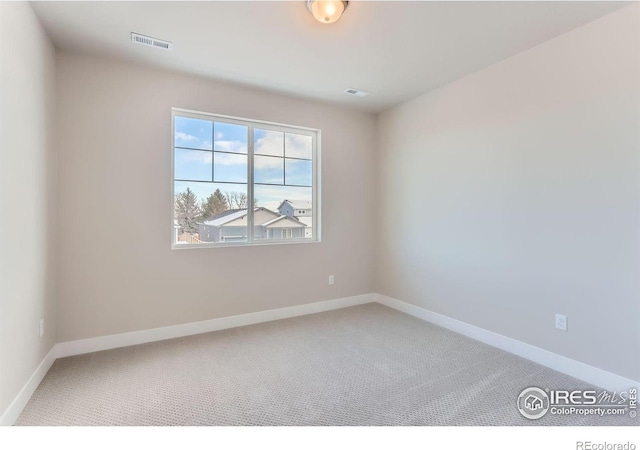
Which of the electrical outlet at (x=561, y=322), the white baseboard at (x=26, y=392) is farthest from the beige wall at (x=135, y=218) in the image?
the electrical outlet at (x=561, y=322)

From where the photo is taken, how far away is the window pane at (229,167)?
3.40 meters

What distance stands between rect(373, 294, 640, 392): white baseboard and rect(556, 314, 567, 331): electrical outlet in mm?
218

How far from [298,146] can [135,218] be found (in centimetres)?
200

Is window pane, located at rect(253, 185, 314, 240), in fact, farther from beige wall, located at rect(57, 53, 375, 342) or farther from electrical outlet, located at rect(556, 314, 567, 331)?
electrical outlet, located at rect(556, 314, 567, 331)

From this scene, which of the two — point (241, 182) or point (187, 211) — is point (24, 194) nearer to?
point (187, 211)

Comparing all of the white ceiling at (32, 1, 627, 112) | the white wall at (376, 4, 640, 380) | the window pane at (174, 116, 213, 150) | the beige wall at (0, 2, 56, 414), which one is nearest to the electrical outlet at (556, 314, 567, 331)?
the white wall at (376, 4, 640, 380)

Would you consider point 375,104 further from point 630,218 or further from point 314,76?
point 630,218

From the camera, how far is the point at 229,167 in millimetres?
3475

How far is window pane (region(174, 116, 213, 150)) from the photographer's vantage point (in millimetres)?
3201

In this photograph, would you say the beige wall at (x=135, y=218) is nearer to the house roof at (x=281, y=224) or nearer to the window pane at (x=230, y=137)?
the window pane at (x=230, y=137)

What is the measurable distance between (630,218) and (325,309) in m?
2.99

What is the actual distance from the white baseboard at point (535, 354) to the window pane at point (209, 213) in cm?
231
